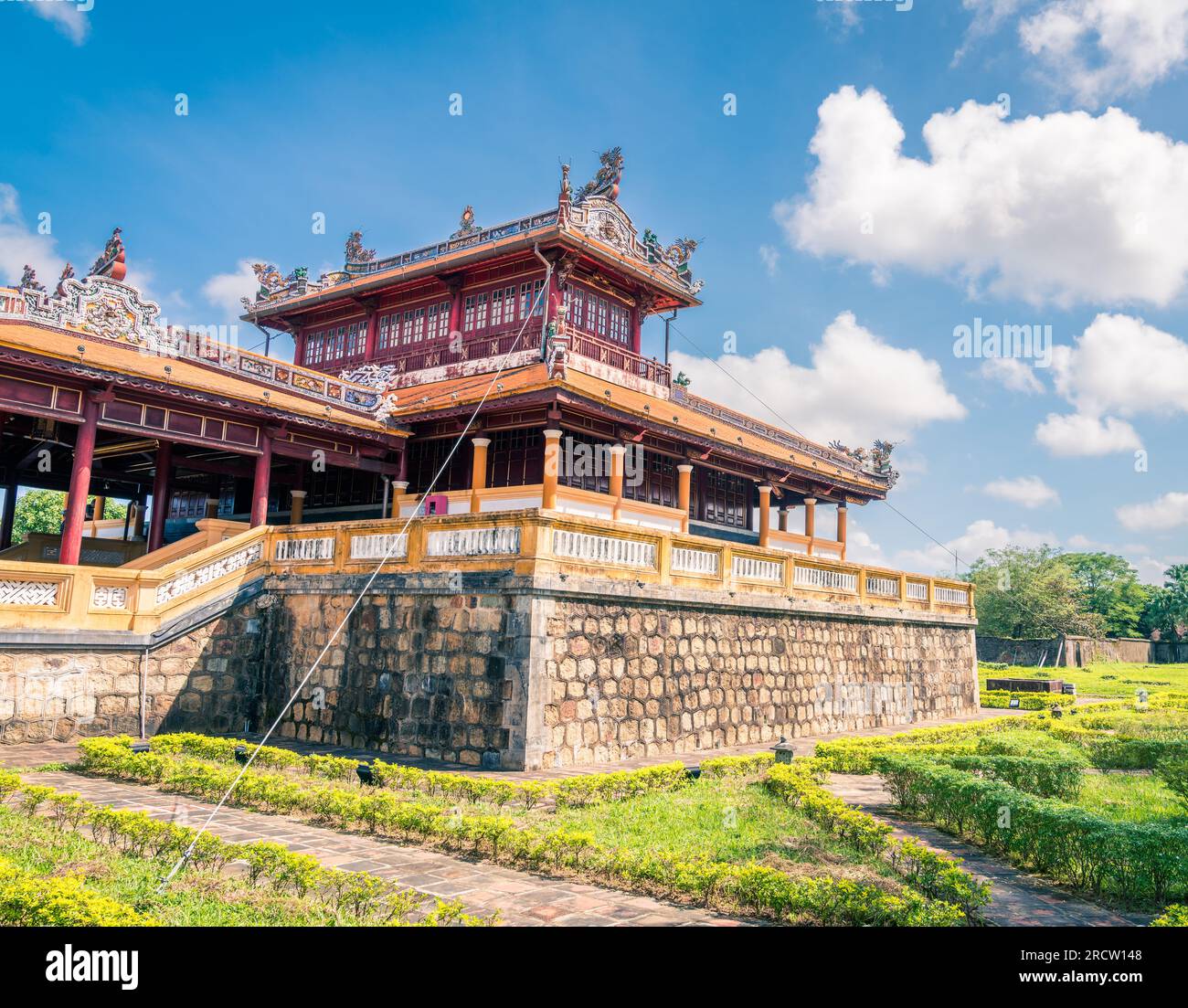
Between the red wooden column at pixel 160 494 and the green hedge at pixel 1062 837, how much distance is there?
18.3 meters

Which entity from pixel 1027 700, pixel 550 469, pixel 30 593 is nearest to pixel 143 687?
pixel 30 593

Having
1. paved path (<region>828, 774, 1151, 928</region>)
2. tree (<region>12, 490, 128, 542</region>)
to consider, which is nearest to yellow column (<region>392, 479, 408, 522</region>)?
paved path (<region>828, 774, 1151, 928</region>)

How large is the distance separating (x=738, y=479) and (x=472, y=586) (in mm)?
18335

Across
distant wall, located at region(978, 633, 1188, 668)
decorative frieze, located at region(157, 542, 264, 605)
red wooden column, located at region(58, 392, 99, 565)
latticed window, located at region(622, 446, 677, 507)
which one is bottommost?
distant wall, located at region(978, 633, 1188, 668)

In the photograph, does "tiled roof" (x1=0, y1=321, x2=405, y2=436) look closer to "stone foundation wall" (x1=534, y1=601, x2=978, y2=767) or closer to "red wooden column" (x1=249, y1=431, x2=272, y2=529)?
"red wooden column" (x1=249, y1=431, x2=272, y2=529)

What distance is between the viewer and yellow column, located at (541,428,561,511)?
2000 centimetres

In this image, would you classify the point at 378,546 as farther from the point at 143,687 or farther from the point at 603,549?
the point at 143,687

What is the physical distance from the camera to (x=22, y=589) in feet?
44.8

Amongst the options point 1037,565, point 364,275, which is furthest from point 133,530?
point 1037,565

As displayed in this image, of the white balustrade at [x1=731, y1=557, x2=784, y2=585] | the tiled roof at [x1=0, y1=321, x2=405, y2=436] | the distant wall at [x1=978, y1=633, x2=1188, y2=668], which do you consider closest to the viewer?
the tiled roof at [x1=0, y1=321, x2=405, y2=436]

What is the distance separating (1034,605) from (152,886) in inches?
2330

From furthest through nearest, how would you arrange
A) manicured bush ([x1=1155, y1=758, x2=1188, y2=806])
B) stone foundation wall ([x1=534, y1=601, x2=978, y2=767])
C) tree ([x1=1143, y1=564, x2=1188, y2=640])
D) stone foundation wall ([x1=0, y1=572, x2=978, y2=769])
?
tree ([x1=1143, y1=564, x2=1188, y2=640]), stone foundation wall ([x1=534, y1=601, x2=978, y2=767]), stone foundation wall ([x1=0, y1=572, x2=978, y2=769]), manicured bush ([x1=1155, y1=758, x2=1188, y2=806])

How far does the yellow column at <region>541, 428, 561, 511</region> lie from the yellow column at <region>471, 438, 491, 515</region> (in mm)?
1802
